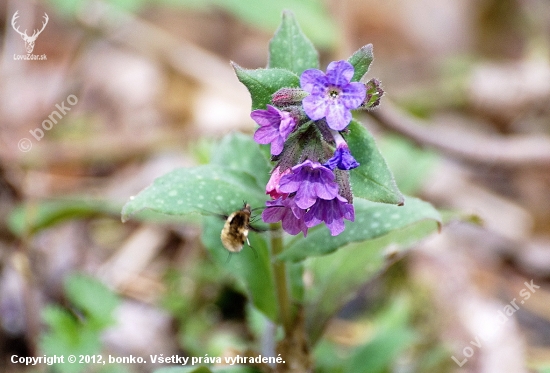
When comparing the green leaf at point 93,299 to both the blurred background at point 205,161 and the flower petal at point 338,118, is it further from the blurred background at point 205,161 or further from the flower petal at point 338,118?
the flower petal at point 338,118

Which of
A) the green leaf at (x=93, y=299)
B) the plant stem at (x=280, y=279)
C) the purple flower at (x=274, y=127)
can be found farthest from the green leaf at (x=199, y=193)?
the green leaf at (x=93, y=299)

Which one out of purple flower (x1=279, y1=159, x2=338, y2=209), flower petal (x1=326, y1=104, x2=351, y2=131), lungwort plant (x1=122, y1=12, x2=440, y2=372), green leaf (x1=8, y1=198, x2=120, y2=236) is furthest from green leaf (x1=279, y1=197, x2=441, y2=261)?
green leaf (x1=8, y1=198, x2=120, y2=236)

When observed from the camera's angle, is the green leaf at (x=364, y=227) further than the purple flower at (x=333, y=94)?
Yes

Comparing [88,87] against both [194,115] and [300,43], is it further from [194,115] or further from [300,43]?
[300,43]

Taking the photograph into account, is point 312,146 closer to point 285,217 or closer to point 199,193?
point 285,217

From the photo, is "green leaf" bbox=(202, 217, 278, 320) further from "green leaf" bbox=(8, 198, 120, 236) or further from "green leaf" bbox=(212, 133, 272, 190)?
"green leaf" bbox=(8, 198, 120, 236)

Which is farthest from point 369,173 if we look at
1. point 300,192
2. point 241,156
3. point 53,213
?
point 53,213
